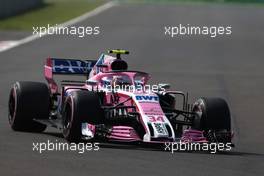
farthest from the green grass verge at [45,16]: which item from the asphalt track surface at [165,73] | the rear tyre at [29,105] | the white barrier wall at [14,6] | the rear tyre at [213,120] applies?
the rear tyre at [213,120]

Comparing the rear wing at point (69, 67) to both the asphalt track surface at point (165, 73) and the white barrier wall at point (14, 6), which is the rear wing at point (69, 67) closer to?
the asphalt track surface at point (165, 73)

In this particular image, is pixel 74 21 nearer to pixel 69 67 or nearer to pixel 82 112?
pixel 69 67

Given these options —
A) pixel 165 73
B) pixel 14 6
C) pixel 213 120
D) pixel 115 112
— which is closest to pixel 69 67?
pixel 115 112

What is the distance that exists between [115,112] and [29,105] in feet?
4.54

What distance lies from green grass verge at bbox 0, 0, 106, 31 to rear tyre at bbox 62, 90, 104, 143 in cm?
3339

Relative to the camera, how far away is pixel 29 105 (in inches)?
590

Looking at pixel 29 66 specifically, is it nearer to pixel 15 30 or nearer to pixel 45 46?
pixel 45 46

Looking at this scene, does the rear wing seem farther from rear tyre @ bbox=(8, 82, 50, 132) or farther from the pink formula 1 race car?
rear tyre @ bbox=(8, 82, 50, 132)

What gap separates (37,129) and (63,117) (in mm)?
1251

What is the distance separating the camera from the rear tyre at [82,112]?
13461mm

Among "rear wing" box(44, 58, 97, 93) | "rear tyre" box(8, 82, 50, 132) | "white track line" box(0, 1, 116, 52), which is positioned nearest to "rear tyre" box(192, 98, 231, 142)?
"rear tyre" box(8, 82, 50, 132)

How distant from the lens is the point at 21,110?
1499 cm

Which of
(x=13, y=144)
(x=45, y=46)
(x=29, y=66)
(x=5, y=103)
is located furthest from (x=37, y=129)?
(x=45, y=46)

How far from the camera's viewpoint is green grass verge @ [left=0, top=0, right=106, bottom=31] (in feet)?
162
